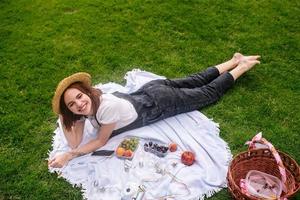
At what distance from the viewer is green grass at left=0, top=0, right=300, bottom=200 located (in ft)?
15.4

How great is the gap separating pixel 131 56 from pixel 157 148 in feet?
5.50

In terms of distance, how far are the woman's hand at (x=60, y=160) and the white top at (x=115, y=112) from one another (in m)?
0.40

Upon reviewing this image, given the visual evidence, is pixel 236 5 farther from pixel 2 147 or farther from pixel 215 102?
pixel 2 147

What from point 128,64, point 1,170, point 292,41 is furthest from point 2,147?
point 292,41

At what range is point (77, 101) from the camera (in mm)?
4137

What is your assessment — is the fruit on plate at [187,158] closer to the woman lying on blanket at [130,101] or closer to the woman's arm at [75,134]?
the woman lying on blanket at [130,101]

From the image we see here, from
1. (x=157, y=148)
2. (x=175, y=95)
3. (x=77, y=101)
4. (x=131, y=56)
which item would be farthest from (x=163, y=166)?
(x=131, y=56)

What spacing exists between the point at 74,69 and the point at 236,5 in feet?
8.27

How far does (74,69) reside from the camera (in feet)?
18.6

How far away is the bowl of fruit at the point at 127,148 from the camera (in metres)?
4.51

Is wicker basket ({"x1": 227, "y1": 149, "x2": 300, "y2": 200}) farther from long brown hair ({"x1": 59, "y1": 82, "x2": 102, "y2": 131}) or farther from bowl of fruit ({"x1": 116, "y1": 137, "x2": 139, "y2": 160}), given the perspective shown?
long brown hair ({"x1": 59, "y1": 82, "x2": 102, "y2": 131})

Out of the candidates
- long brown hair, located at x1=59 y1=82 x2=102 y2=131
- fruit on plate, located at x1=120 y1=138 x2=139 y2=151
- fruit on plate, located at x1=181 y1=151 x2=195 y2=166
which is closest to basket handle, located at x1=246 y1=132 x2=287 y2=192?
fruit on plate, located at x1=181 y1=151 x2=195 y2=166

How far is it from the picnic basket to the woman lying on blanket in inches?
38.9

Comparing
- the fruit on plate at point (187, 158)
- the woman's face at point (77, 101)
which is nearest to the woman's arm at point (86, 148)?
the woman's face at point (77, 101)
